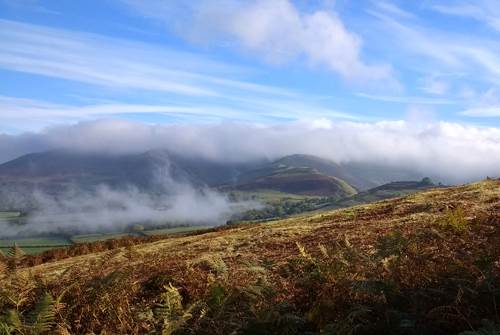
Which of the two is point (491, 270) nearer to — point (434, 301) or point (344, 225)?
point (434, 301)

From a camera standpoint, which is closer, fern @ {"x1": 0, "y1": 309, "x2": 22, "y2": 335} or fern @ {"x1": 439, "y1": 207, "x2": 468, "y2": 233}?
fern @ {"x1": 0, "y1": 309, "x2": 22, "y2": 335}

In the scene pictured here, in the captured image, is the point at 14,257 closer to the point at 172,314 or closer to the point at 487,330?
the point at 172,314

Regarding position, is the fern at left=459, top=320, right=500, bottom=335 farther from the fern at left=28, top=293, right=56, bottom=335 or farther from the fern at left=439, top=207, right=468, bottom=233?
the fern at left=439, top=207, right=468, bottom=233

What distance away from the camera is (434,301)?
9016 millimetres

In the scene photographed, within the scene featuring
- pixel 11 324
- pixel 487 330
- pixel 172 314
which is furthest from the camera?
pixel 172 314

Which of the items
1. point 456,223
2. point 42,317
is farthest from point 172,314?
point 456,223

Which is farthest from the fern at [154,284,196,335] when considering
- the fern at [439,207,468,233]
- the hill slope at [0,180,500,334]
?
the fern at [439,207,468,233]

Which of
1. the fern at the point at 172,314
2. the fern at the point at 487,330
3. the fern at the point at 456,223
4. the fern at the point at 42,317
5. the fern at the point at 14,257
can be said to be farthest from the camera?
the fern at the point at 456,223

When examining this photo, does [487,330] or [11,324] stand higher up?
[487,330]

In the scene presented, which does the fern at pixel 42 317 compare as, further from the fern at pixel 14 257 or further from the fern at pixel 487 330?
the fern at pixel 487 330

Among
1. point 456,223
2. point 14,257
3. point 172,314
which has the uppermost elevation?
point 456,223

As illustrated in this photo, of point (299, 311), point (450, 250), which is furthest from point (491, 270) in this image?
point (299, 311)

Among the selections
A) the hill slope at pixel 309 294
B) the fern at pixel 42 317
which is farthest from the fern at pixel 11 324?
the hill slope at pixel 309 294

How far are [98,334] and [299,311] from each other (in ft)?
13.4
